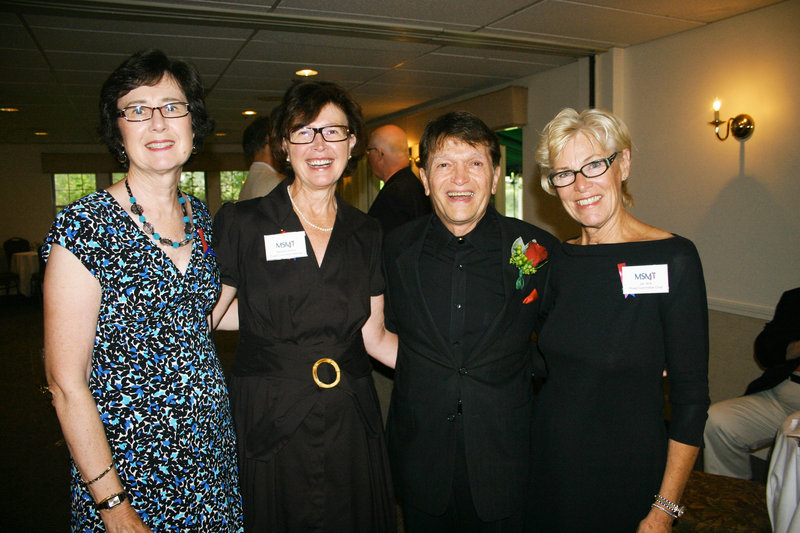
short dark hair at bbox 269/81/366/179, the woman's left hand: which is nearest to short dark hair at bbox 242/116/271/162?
short dark hair at bbox 269/81/366/179

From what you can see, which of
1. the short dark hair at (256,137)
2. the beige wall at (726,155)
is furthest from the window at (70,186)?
the beige wall at (726,155)

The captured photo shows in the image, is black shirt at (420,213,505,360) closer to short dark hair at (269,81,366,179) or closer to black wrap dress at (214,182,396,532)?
black wrap dress at (214,182,396,532)

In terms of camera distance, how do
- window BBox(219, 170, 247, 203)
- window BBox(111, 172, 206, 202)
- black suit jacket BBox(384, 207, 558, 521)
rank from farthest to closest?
window BBox(219, 170, 247, 203)
window BBox(111, 172, 206, 202)
black suit jacket BBox(384, 207, 558, 521)

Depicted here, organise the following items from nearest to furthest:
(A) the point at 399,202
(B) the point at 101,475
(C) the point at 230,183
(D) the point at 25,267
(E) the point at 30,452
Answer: (B) the point at 101,475
(E) the point at 30,452
(A) the point at 399,202
(D) the point at 25,267
(C) the point at 230,183

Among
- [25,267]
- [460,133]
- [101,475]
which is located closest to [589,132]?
[460,133]

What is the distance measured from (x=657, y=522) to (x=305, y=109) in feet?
5.67

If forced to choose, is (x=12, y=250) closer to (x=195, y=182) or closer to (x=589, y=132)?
(x=195, y=182)

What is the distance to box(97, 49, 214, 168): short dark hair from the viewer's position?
1571 mm

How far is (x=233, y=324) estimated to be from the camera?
202 centimetres

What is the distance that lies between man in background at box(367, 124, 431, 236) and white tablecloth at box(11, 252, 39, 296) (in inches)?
403

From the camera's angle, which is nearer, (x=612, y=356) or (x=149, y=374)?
(x=149, y=374)

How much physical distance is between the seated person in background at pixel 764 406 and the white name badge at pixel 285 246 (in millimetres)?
2914

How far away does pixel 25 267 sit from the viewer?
11625 mm

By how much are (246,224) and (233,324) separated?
1.35ft
